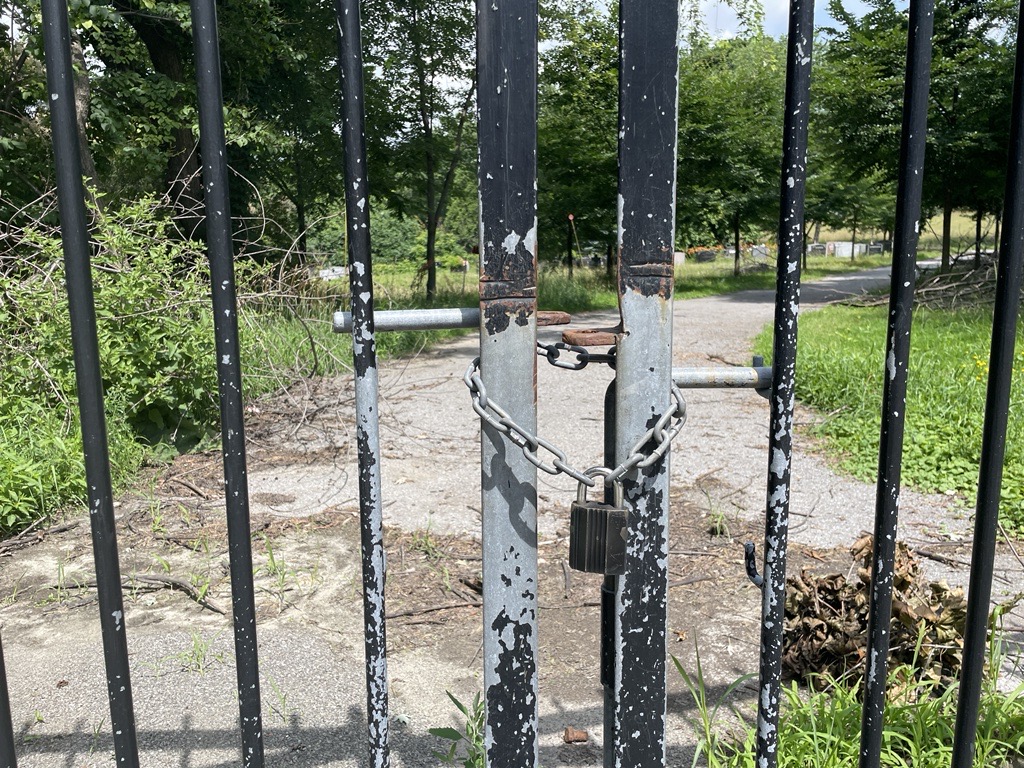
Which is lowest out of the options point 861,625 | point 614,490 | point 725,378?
point 861,625

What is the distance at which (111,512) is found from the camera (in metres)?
1.11

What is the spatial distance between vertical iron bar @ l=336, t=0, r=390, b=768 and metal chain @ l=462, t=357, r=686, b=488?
13cm

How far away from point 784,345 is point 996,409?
0.30m

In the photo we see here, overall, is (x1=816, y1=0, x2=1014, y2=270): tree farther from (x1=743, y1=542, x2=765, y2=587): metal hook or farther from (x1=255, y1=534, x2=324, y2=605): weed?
(x1=743, y1=542, x2=765, y2=587): metal hook

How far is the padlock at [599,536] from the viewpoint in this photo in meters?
1.10

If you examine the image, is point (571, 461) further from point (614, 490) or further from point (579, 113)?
point (579, 113)

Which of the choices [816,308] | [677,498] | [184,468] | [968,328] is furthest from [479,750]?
[816,308]

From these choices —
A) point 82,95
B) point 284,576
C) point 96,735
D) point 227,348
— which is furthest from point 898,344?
point 82,95

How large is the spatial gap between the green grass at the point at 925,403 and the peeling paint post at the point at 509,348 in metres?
4.15

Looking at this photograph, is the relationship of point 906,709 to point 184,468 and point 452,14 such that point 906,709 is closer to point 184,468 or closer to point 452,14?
point 184,468

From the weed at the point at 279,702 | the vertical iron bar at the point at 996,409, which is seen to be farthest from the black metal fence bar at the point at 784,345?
the weed at the point at 279,702

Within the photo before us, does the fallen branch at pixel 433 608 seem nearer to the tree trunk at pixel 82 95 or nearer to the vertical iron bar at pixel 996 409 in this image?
the vertical iron bar at pixel 996 409

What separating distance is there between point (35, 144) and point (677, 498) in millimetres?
10185

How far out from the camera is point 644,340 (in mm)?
1116
